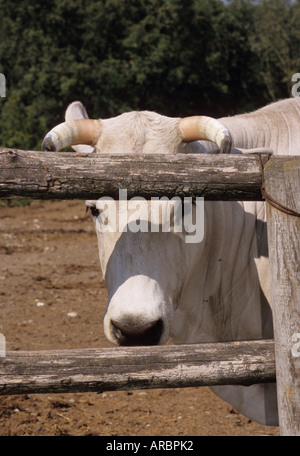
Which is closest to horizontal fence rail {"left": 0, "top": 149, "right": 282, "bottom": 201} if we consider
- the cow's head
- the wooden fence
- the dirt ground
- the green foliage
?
the wooden fence

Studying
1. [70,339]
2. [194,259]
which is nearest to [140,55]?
[70,339]

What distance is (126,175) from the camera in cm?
207

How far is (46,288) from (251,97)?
23.4 m

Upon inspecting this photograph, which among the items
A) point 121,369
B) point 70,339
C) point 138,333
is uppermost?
point 70,339

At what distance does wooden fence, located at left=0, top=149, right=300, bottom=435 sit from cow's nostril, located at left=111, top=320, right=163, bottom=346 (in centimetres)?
25

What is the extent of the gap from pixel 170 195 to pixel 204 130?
76cm

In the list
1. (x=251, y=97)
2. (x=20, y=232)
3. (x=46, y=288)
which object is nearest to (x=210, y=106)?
(x=251, y=97)

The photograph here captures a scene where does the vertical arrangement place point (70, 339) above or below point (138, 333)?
above

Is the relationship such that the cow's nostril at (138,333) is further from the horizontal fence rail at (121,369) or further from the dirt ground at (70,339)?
the dirt ground at (70,339)

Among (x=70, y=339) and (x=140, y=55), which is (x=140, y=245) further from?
(x=140, y=55)

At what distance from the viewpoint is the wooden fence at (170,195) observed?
2.04 m

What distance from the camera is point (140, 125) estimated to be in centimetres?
283

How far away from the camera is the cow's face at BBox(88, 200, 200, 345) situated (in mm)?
2367

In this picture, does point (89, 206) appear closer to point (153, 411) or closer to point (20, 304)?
point (153, 411)
